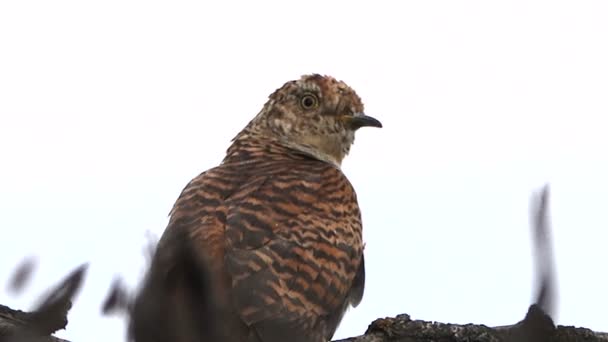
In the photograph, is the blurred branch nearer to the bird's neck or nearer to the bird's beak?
the bird's neck

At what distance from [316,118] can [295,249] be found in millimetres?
3707

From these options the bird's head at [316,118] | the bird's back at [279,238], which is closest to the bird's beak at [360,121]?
the bird's head at [316,118]

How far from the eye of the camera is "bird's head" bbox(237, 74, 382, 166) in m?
9.83

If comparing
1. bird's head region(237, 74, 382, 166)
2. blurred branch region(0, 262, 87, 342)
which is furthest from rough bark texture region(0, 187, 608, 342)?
bird's head region(237, 74, 382, 166)

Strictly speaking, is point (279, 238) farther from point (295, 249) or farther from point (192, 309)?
point (192, 309)

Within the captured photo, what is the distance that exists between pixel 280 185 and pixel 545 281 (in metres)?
6.47

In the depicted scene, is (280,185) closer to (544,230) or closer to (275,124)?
(275,124)

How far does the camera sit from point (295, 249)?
21.5 feet

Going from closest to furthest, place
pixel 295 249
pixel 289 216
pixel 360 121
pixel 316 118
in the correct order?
pixel 295 249
pixel 289 216
pixel 360 121
pixel 316 118

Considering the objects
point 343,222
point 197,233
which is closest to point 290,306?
point 197,233

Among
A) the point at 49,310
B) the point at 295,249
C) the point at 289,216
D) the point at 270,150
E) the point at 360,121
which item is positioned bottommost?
the point at 295,249

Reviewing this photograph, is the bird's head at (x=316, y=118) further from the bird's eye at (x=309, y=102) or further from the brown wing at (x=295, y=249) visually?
the brown wing at (x=295, y=249)

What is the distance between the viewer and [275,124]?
1027 centimetres

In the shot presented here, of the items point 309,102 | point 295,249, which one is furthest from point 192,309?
point 309,102
